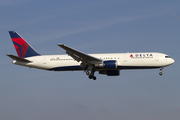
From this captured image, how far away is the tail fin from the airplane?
58cm

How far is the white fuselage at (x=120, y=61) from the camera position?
159 ft

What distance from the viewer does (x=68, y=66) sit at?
50375mm

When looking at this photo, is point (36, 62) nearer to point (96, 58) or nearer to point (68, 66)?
point (68, 66)

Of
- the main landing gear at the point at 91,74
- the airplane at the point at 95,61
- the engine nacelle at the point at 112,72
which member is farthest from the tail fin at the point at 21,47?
the engine nacelle at the point at 112,72

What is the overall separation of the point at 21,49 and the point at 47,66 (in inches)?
253

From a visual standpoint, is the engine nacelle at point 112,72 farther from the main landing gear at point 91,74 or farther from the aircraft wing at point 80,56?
the aircraft wing at point 80,56

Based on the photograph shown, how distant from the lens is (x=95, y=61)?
4819cm

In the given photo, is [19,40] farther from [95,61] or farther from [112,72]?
[112,72]

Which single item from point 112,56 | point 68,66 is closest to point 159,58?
point 112,56

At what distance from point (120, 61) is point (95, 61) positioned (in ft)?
12.9

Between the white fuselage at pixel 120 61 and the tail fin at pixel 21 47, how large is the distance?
8.21ft

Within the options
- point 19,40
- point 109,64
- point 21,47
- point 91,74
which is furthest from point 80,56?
point 19,40

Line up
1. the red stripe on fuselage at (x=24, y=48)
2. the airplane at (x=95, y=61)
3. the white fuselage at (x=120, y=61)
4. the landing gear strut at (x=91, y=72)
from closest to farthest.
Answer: the airplane at (x=95, y=61)
the white fuselage at (x=120, y=61)
the landing gear strut at (x=91, y=72)
the red stripe on fuselage at (x=24, y=48)

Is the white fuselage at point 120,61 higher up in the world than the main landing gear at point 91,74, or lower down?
higher up
